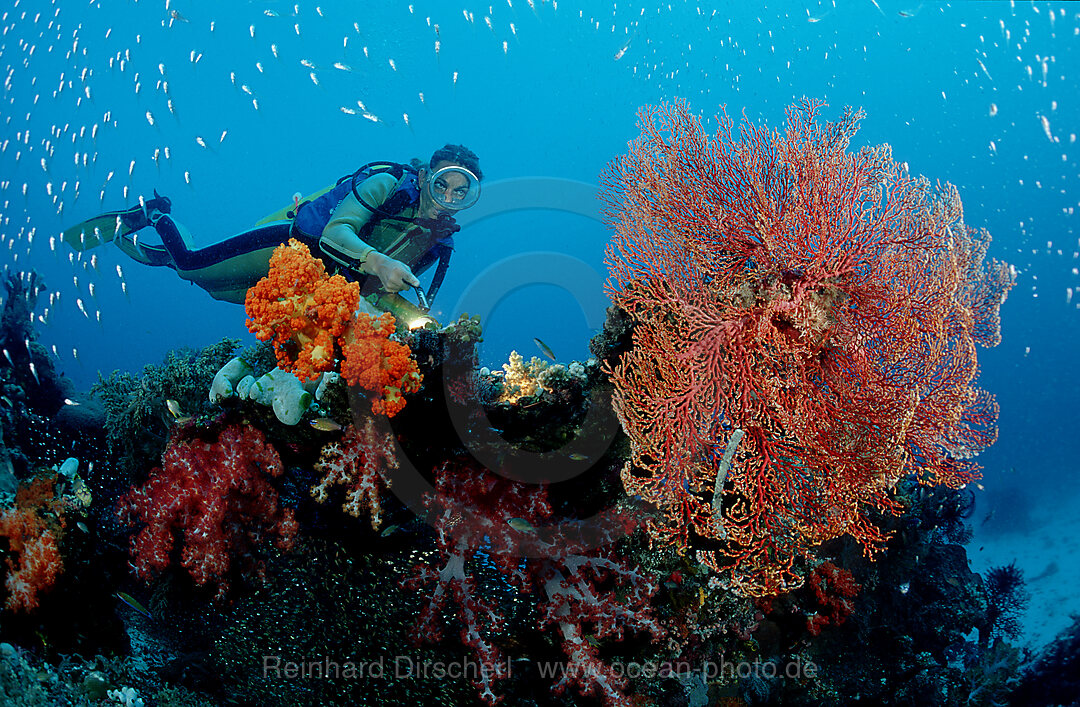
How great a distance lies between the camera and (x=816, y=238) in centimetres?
309

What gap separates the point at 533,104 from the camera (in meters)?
65.8

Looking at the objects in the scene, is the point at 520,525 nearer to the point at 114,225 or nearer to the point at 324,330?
the point at 324,330

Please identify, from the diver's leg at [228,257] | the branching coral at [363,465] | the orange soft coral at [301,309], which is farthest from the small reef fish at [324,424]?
the diver's leg at [228,257]

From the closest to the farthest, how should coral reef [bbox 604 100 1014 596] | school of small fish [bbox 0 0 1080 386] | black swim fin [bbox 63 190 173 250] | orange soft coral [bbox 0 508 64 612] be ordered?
coral reef [bbox 604 100 1014 596], orange soft coral [bbox 0 508 64 612], black swim fin [bbox 63 190 173 250], school of small fish [bbox 0 0 1080 386]

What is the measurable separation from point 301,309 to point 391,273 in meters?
1.21

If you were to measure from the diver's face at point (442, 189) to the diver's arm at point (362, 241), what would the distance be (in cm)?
40

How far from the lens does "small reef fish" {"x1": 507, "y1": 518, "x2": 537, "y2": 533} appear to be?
3.36m

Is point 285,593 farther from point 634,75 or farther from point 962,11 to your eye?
point 634,75

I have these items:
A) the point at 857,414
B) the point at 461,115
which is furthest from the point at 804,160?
the point at 461,115

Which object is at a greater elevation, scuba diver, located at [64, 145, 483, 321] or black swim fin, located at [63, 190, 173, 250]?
black swim fin, located at [63, 190, 173, 250]

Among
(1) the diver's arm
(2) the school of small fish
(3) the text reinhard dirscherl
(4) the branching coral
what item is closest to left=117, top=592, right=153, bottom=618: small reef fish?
(3) the text reinhard dirscherl

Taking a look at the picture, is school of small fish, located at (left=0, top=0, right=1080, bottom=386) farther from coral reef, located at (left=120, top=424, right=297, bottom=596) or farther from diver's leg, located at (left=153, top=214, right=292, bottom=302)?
coral reef, located at (left=120, top=424, right=297, bottom=596)

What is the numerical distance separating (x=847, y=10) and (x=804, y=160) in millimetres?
57402

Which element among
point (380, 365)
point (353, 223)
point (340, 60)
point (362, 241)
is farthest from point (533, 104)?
point (380, 365)
